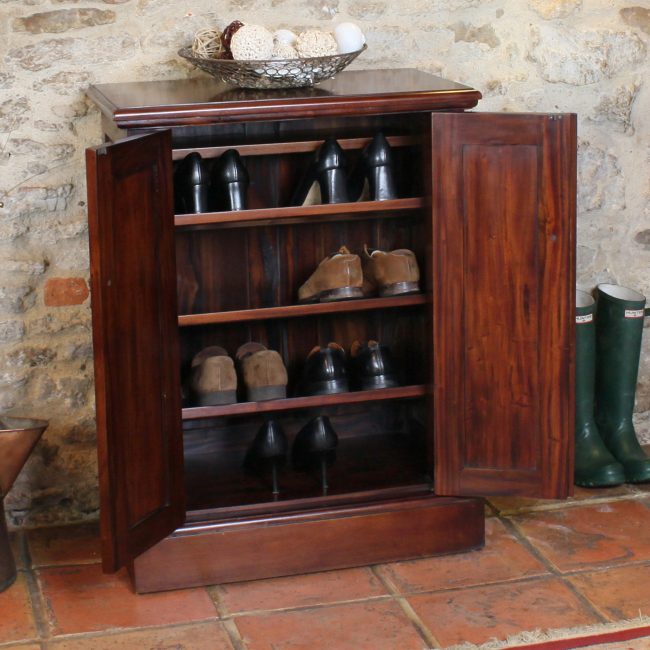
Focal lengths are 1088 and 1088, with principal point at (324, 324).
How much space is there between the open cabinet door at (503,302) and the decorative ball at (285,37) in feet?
1.51

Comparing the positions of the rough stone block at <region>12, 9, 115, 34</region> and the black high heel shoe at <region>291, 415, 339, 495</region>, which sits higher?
the rough stone block at <region>12, 9, 115, 34</region>

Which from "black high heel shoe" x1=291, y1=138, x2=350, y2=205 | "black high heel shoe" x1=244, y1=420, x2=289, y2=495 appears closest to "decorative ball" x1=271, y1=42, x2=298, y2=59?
"black high heel shoe" x1=291, y1=138, x2=350, y2=205

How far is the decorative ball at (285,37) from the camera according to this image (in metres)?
2.87

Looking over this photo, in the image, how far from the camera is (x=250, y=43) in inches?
111

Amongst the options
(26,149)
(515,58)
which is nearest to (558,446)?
(515,58)

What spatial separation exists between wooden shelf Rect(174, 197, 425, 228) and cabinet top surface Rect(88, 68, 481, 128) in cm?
25

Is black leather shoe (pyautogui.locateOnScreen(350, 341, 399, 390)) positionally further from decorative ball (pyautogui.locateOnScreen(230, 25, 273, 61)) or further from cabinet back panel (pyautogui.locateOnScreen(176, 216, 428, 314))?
decorative ball (pyautogui.locateOnScreen(230, 25, 273, 61))

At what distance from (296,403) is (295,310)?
0.83 feet

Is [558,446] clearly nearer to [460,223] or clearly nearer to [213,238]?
[460,223]

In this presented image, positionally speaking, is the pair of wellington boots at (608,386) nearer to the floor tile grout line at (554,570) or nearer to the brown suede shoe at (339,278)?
the floor tile grout line at (554,570)

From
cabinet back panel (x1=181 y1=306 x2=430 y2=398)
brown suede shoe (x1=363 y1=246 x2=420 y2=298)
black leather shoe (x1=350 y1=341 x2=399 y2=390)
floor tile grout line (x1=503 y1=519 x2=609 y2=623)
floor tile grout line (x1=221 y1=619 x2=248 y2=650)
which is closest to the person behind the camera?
floor tile grout line (x1=221 y1=619 x2=248 y2=650)

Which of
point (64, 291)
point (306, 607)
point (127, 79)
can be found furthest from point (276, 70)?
point (306, 607)

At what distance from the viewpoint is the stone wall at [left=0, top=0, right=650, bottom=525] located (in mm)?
3059

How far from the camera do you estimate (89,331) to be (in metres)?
3.22
